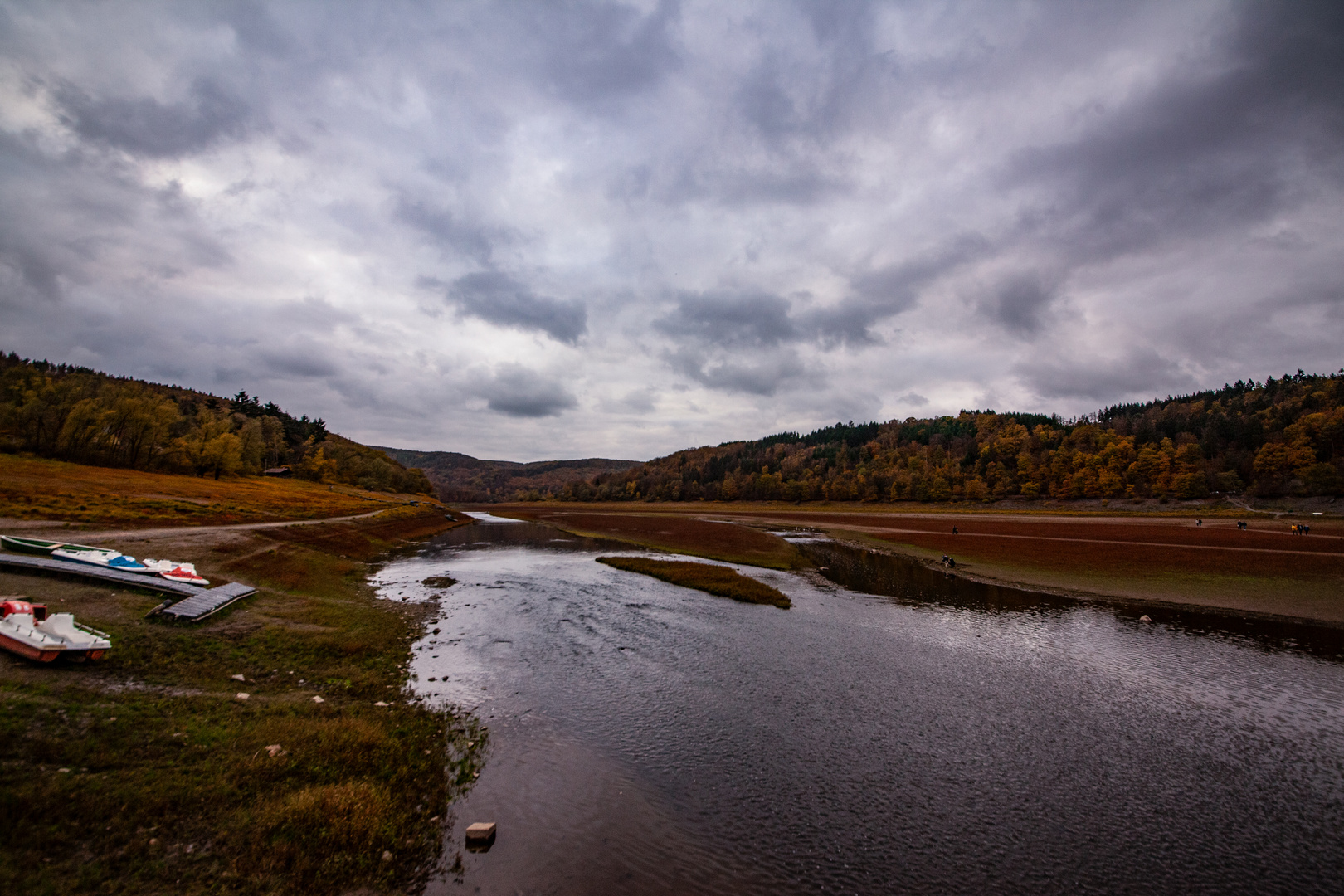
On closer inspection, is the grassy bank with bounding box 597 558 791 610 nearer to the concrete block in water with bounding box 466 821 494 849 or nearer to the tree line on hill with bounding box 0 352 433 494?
the concrete block in water with bounding box 466 821 494 849

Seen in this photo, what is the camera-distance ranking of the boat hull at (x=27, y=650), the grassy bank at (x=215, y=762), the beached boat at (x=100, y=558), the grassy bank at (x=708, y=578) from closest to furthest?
1. the grassy bank at (x=215, y=762)
2. the boat hull at (x=27, y=650)
3. the beached boat at (x=100, y=558)
4. the grassy bank at (x=708, y=578)

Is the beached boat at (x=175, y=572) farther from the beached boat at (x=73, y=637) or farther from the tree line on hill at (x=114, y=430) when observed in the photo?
the tree line on hill at (x=114, y=430)

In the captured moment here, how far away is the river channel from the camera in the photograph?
11391 millimetres

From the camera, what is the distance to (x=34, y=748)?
1001 centimetres

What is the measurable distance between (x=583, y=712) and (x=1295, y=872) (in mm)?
18406

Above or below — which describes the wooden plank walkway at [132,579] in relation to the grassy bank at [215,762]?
above

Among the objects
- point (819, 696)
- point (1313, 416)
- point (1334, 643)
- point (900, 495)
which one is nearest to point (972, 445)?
point (900, 495)

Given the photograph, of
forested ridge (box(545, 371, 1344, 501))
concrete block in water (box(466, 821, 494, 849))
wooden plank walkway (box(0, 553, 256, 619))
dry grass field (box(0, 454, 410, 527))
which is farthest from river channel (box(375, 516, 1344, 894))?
forested ridge (box(545, 371, 1344, 501))

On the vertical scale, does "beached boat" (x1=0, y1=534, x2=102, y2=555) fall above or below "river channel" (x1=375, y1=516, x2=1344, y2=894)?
above

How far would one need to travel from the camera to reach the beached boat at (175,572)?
24.7 meters

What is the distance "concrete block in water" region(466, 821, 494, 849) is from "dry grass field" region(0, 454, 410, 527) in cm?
4753

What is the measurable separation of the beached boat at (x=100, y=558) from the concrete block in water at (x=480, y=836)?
2445 centimetres

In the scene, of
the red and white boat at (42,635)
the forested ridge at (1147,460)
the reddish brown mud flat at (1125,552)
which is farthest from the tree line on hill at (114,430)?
the forested ridge at (1147,460)

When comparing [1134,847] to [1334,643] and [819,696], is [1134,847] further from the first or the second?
[1334,643]
